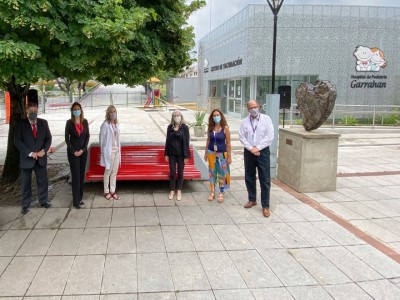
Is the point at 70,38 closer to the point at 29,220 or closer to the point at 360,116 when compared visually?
the point at 29,220

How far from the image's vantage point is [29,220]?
5.75m

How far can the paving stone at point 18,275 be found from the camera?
3.82 metres

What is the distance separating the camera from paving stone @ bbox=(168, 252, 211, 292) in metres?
3.96

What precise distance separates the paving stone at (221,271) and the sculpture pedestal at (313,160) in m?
3.31

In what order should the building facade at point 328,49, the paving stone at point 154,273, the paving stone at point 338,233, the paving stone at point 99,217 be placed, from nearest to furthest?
the paving stone at point 154,273
the paving stone at point 338,233
the paving stone at point 99,217
the building facade at point 328,49

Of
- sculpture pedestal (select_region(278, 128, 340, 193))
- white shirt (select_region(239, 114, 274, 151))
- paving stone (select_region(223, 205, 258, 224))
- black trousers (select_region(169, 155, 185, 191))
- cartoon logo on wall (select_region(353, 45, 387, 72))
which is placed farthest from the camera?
cartoon logo on wall (select_region(353, 45, 387, 72))

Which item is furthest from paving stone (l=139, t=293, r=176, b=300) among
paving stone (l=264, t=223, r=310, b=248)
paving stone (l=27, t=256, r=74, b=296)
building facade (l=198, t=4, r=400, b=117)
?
building facade (l=198, t=4, r=400, b=117)

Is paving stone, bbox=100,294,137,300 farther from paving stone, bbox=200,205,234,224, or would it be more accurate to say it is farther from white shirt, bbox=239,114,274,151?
white shirt, bbox=239,114,274,151

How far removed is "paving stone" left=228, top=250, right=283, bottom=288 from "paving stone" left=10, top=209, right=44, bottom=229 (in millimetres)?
2827

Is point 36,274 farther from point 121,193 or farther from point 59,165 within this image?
point 59,165

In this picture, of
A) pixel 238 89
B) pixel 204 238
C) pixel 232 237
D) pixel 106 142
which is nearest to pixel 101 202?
pixel 106 142

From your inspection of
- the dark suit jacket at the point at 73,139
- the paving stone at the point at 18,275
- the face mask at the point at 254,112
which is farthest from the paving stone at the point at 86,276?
the face mask at the point at 254,112

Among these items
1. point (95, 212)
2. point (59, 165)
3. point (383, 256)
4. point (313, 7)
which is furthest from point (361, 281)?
point (313, 7)

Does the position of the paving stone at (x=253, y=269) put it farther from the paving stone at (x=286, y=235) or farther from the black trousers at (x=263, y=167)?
the black trousers at (x=263, y=167)
